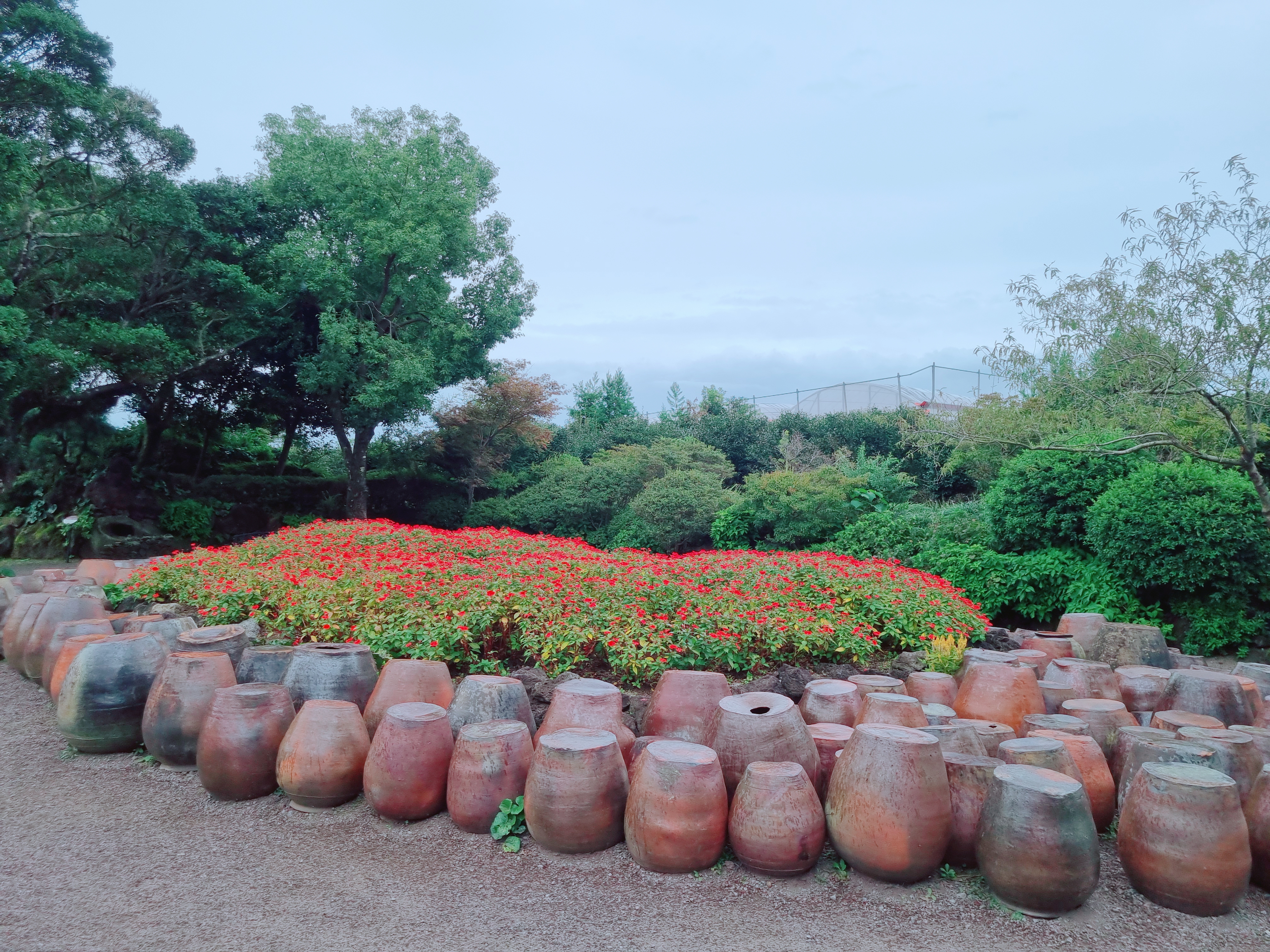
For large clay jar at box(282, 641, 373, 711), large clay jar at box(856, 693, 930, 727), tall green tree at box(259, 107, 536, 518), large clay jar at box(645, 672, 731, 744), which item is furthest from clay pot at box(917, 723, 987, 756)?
tall green tree at box(259, 107, 536, 518)

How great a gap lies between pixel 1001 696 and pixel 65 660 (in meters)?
5.63

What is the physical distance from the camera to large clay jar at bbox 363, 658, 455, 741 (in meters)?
3.83

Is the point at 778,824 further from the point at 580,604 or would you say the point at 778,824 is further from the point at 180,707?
the point at 180,707

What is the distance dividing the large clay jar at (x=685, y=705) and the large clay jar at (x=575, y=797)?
53 cm

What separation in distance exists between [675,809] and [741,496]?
941cm

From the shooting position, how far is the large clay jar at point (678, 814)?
2.87 meters

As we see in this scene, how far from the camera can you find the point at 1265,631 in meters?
6.55

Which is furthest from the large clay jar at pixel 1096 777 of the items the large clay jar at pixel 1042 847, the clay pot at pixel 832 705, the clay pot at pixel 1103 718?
the clay pot at pixel 832 705

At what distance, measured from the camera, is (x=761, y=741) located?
314 centimetres

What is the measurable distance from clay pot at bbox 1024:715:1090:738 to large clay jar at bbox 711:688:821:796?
40.6 inches

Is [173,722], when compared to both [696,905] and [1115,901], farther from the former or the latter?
[1115,901]

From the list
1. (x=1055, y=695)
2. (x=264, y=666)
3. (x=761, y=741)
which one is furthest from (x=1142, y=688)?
(x=264, y=666)

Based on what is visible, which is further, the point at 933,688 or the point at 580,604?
the point at 580,604

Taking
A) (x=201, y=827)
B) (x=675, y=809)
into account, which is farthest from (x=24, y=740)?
(x=675, y=809)
